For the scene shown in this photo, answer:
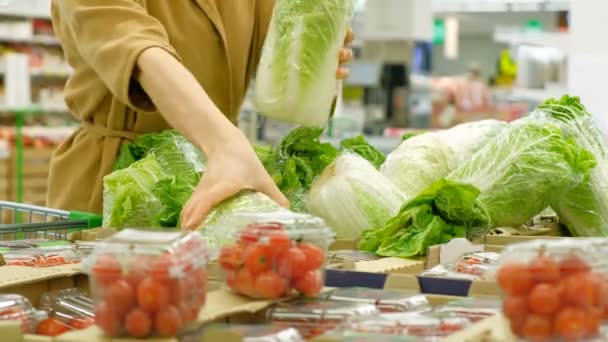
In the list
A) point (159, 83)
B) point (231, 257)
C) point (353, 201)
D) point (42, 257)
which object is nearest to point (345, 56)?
point (353, 201)

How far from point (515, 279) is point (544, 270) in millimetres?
40

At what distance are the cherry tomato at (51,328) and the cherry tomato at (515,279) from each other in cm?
69

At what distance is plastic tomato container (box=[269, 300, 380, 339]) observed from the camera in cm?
153

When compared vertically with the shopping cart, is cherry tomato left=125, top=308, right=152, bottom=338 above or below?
above

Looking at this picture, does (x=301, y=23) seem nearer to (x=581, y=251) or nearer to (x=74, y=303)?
(x=74, y=303)

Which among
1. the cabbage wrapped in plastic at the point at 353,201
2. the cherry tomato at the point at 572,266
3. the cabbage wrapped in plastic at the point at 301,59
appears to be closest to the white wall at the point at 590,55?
the cabbage wrapped in plastic at the point at 301,59

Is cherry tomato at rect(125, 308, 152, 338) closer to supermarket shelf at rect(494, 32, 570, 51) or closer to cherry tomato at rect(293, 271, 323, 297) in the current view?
cherry tomato at rect(293, 271, 323, 297)

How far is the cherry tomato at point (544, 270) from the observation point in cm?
138

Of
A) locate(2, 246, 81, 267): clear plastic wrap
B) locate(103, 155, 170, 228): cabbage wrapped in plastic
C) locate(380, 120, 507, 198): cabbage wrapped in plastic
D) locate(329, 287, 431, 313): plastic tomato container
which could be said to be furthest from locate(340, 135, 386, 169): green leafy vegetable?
locate(329, 287, 431, 313): plastic tomato container

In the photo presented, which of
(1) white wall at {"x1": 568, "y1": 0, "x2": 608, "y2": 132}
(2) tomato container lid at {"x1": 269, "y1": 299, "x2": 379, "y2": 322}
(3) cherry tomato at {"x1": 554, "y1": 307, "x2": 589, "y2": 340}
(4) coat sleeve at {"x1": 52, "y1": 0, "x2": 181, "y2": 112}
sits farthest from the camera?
(1) white wall at {"x1": 568, "y1": 0, "x2": 608, "y2": 132}

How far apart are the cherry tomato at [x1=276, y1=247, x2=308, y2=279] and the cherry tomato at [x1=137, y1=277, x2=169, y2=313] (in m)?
0.24

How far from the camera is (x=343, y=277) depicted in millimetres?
1854

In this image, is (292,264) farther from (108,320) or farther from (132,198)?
(132,198)

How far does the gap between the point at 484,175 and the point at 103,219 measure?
0.94 meters
